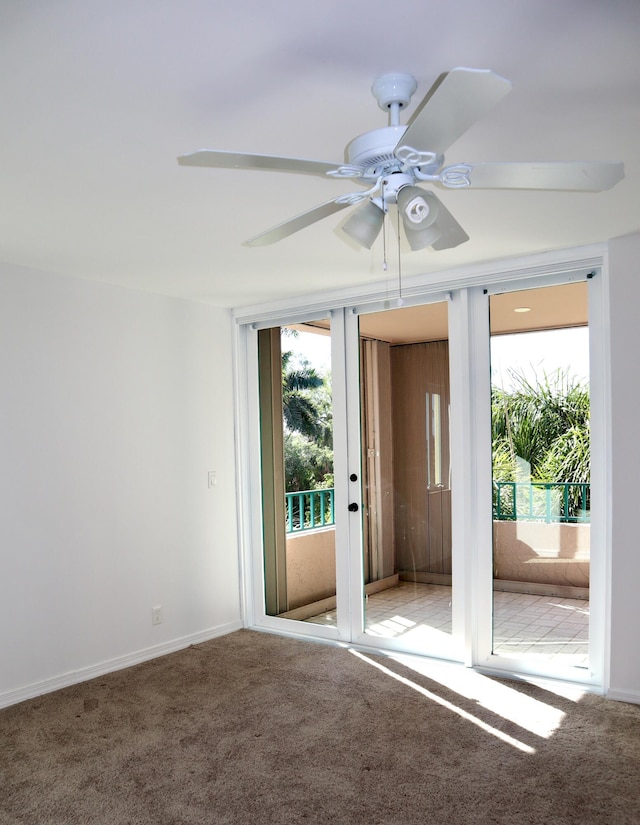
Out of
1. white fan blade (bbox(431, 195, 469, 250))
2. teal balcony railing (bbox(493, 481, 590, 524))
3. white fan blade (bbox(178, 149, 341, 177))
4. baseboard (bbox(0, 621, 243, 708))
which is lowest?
baseboard (bbox(0, 621, 243, 708))

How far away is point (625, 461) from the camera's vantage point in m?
3.52

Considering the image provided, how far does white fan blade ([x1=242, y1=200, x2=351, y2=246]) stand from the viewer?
2016 mm

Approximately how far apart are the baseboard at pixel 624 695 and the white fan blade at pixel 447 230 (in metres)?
2.63

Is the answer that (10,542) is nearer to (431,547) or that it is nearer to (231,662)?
(231,662)

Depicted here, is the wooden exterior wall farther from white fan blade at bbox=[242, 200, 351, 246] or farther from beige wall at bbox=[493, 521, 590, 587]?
white fan blade at bbox=[242, 200, 351, 246]

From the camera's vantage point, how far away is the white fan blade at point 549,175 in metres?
1.72

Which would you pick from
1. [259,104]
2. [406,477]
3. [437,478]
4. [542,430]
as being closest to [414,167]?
[259,104]

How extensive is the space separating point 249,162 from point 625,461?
2.63 meters

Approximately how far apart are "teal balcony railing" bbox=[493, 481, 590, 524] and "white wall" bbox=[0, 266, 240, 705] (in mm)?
2039

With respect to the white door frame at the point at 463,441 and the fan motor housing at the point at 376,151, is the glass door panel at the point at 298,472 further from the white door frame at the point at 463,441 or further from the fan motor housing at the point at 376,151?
the fan motor housing at the point at 376,151

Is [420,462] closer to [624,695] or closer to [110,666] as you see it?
[624,695]

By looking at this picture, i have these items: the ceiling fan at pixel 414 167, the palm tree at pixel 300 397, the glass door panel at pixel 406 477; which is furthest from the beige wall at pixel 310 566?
the ceiling fan at pixel 414 167

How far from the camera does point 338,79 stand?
6.29 ft

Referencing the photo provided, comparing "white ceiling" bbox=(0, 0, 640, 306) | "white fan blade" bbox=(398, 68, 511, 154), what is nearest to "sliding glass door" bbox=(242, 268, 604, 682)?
"white ceiling" bbox=(0, 0, 640, 306)
